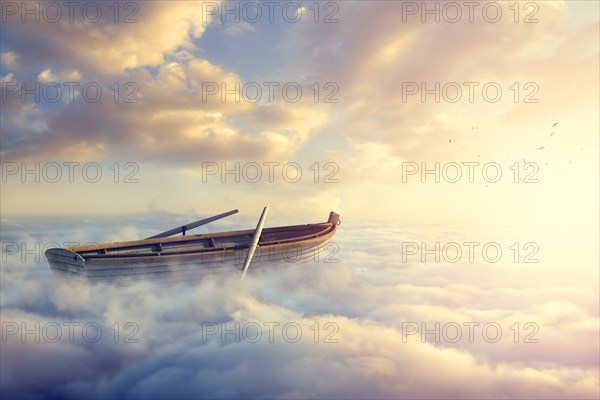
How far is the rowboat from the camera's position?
964 inches

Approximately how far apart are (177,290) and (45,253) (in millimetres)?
8519

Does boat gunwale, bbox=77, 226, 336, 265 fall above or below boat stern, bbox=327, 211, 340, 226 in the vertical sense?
below

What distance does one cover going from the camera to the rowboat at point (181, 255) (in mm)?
24484

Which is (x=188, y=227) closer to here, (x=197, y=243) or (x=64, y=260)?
(x=197, y=243)

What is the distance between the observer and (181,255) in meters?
26.2

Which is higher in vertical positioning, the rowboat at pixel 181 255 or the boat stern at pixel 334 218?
the boat stern at pixel 334 218

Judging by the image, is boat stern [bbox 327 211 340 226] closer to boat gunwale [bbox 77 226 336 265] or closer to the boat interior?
the boat interior

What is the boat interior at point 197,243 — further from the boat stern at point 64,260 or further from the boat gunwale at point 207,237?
the boat stern at point 64,260

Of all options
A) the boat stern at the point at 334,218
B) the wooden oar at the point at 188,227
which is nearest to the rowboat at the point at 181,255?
the wooden oar at the point at 188,227

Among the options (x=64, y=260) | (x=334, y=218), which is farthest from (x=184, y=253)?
(x=334, y=218)

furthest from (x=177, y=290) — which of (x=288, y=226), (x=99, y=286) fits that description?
(x=288, y=226)

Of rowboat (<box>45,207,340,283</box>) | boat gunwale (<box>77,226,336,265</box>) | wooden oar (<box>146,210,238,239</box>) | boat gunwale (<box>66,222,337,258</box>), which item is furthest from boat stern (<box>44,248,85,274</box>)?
wooden oar (<box>146,210,238,239</box>)

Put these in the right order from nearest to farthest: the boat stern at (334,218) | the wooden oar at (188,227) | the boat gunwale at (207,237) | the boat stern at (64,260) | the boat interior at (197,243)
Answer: the boat stern at (64,260)
the boat interior at (197,243)
the boat gunwale at (207,237)
the wooden oar at (188,227)
the boat stern at (334,218)

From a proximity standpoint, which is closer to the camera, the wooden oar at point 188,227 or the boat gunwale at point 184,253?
the boat gunwale at point 184,253
